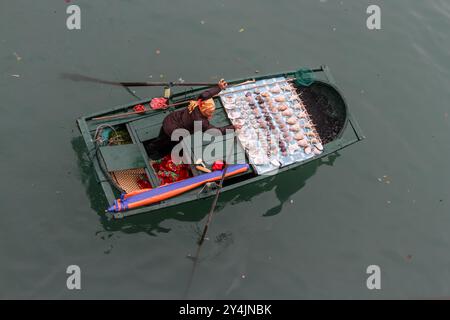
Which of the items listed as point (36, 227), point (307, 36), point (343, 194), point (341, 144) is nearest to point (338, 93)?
point (341, 144)

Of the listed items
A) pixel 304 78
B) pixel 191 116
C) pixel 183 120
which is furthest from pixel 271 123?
pixel 183 120

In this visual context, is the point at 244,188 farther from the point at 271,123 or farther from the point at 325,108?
the point at 325,108

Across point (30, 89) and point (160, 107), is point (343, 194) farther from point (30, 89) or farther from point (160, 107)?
point (30, 89)

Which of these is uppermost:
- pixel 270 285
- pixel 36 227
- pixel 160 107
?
pixel 160 107

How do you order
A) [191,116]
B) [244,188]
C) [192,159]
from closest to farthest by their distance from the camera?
[191,116] → [192,159] → [244,188]

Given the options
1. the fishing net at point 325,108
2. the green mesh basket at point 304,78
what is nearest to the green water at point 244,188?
the fishing net at point 325,108

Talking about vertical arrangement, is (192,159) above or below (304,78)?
below
